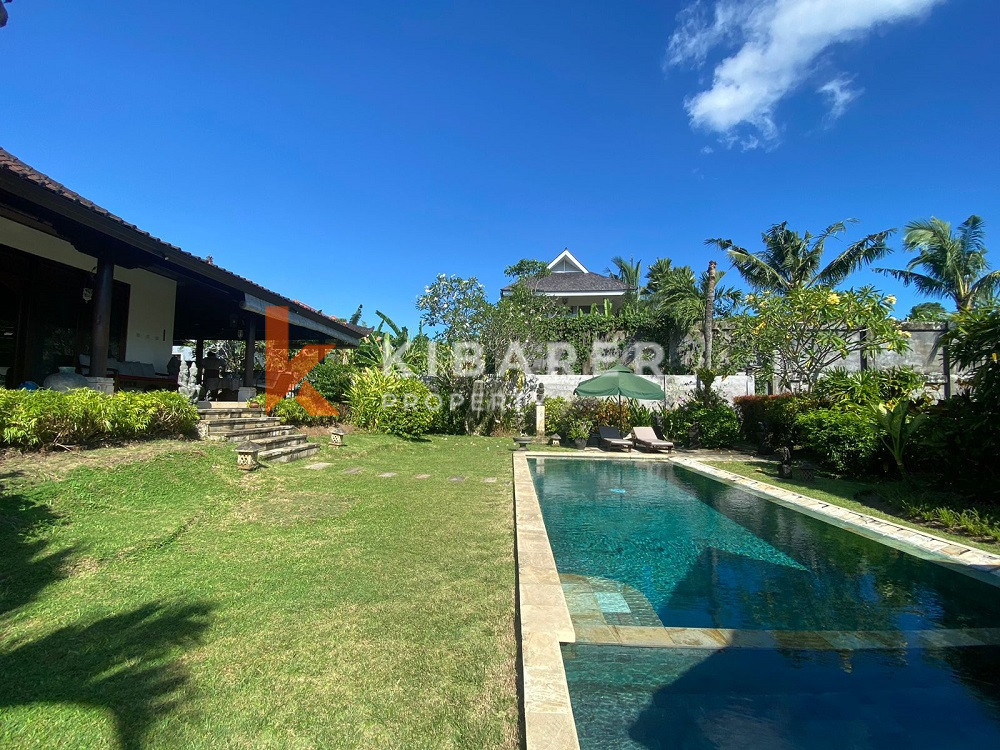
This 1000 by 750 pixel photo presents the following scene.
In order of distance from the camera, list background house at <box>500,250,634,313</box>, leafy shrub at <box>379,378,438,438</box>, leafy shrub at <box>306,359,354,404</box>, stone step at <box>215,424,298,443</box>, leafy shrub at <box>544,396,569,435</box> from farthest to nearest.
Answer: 1. background house at <box>500,250,634,313</box>
2. leafy shrub at <box>544,396,569,435</box>
3. leafy shrub at <box>306,359,354,404</box>
4. leafy shrub at <box>379,378,438,438</box>
5. stone step at <box>215,424,298,443</box>

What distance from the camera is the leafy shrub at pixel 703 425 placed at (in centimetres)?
1619

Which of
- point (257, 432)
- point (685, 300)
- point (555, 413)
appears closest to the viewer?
point (257, 432)

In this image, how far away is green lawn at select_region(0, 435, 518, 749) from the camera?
8.12 ft

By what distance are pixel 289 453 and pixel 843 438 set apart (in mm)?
12541

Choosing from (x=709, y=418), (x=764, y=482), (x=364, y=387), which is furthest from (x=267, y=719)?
(x=709, y=418)

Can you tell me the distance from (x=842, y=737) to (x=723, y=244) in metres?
27.5

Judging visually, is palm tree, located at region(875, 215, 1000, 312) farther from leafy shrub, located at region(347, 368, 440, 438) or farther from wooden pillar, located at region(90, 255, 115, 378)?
wooden pillar, located at region(90, 255, 115, 378)

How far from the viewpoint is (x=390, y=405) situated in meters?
15.1

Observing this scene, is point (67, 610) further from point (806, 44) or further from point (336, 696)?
point (806, 44)

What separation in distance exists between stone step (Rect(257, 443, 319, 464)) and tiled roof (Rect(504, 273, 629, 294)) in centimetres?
2405

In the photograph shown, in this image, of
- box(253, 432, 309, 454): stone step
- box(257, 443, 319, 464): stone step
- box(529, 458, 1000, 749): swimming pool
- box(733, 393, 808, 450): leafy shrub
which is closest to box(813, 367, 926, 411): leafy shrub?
box(733, 393, 808, 450): leafy shrub

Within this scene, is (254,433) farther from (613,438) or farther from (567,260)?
(567,260)

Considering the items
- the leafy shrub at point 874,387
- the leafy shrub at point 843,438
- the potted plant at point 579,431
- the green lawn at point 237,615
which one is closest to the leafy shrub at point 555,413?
the potted plant at point 579,431

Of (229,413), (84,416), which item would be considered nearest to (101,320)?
(84,416)
